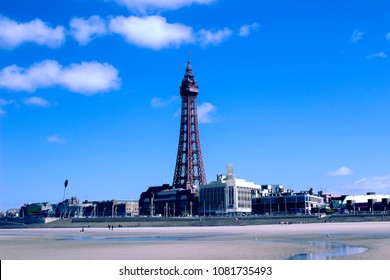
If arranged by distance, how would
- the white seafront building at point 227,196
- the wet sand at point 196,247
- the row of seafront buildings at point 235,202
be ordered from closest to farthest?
1. the wet sand at point 196,247
2. the row of seafront buildings at point 235,202
3. the white seafront building at point 227,196

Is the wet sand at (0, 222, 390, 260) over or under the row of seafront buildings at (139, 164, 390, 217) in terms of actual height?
under

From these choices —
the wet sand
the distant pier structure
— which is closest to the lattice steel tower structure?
the distant pier structure

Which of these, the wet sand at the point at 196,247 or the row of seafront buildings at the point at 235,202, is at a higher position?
the row of seafront buildings at the point at 235,202

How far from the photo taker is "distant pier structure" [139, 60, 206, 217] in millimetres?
133375

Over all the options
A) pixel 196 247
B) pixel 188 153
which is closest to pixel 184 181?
pixel 188 153

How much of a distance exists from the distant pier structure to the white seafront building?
16.1 feet

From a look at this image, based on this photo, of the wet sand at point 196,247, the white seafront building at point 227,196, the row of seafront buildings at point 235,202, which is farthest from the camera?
the white seafront building at point 227,196

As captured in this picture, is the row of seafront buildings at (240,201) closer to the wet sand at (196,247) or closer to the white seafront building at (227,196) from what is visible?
the white seafront building at (227,196)

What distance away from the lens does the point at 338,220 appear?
257 feet

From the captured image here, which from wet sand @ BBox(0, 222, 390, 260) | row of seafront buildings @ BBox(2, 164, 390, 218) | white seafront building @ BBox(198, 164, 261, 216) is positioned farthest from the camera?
white seafront building @ BBox(198, 164, 261, 216)

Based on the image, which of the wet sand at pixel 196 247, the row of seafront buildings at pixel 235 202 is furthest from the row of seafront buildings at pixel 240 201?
the wet sand at pixel 196 247

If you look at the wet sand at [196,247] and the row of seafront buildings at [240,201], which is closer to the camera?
the wet sand at [196,247]

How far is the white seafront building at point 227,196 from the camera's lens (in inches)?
4862

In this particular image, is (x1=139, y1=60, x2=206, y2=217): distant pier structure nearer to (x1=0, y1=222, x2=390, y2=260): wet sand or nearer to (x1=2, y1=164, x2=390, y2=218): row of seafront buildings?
(x1=2, y1=164, x2=390, y2=218): row of seafront buildings
